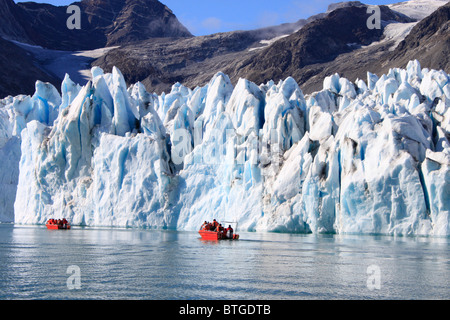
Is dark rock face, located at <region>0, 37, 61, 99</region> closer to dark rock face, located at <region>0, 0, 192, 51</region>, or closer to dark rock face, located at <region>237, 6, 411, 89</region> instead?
dark rock face, located at <region>0, 0, 192, 51</region>

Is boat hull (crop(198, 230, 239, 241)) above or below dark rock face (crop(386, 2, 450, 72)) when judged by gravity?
below

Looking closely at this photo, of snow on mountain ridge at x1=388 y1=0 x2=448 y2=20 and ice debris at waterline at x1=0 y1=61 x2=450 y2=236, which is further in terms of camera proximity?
snow on mountain ridge at x1=388 y1=0 x2=448 y2=20

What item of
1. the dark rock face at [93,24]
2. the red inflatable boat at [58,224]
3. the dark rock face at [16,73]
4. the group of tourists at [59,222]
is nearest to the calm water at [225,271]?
the red inflatable boat at [58,224]

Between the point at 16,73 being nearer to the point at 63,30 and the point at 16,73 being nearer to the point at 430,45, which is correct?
the point at 63,30

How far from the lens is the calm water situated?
38.0 ft

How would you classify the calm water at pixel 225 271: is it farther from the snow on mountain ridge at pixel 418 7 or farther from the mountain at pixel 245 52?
the snow on mountain ridge at pixel 418 7

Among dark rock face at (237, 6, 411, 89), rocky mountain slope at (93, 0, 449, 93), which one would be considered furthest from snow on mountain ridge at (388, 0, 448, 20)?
dark rock face at (237, 6, 411, 89)

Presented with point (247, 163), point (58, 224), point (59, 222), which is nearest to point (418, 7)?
point (247, 163)

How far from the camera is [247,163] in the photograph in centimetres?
3069

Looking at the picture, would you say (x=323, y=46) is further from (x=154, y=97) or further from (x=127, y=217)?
(x=127, y=217)

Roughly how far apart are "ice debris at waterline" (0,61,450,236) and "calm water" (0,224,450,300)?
4.07 meters

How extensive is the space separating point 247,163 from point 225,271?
16.5 m

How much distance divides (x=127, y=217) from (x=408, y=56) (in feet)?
212
